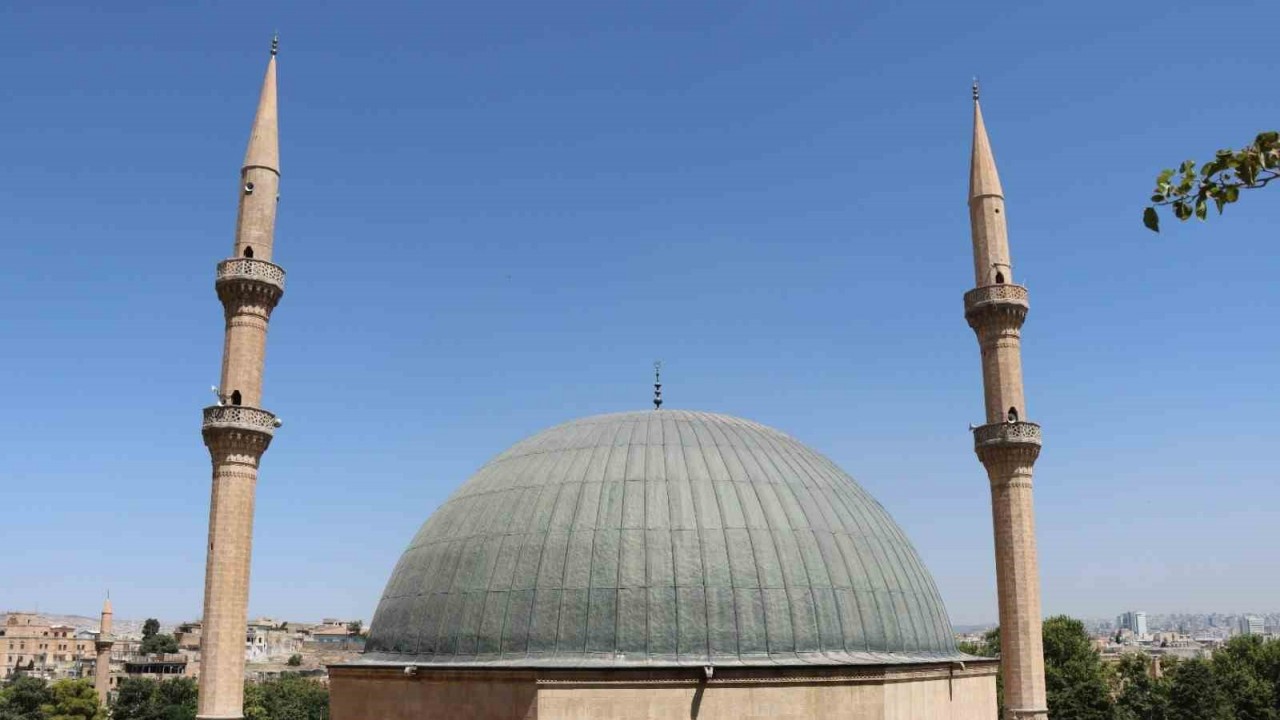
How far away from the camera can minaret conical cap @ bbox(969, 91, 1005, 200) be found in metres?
25.8

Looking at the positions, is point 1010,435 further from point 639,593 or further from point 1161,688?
point 1161,688

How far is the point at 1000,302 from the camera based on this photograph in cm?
2467

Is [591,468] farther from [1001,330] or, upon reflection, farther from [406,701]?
[1001,330]

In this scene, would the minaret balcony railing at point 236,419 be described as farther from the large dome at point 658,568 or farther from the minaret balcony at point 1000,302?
the minaret balcony at point 1000,302

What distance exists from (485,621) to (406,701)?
170cm

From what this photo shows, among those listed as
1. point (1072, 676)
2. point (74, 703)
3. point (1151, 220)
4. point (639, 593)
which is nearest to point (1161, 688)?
point (1072, 676)

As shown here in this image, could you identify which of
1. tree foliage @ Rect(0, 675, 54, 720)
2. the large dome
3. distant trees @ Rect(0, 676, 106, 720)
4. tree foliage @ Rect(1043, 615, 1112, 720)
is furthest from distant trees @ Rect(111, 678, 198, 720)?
the large dome

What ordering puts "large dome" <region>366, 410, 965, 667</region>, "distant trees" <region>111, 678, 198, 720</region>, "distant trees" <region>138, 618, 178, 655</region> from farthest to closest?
"distant trees" <region>138, 618, 178, 655</region>
"distant trees" <region>111, 678, 198, 720</region>
"large dome" <region>366, 410, 965, 667</region>

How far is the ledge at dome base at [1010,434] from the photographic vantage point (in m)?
23.9

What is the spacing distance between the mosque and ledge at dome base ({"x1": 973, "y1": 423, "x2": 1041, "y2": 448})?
5.31 meters

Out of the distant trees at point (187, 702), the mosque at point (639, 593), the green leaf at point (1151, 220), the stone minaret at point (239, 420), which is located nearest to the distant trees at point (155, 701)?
the distant trees at point (187, 702)

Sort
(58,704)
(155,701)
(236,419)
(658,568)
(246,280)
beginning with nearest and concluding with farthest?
(658,568) → (236,419) → (246,280) → (58,704) → (155,701)

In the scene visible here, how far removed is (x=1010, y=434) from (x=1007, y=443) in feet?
0.73

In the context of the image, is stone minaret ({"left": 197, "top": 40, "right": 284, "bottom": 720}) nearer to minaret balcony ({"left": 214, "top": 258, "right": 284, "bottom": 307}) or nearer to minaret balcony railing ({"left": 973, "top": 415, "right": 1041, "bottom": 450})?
minaret balcony ({"left": 214, "top": 258, "right": 284, "bottom": 307})
